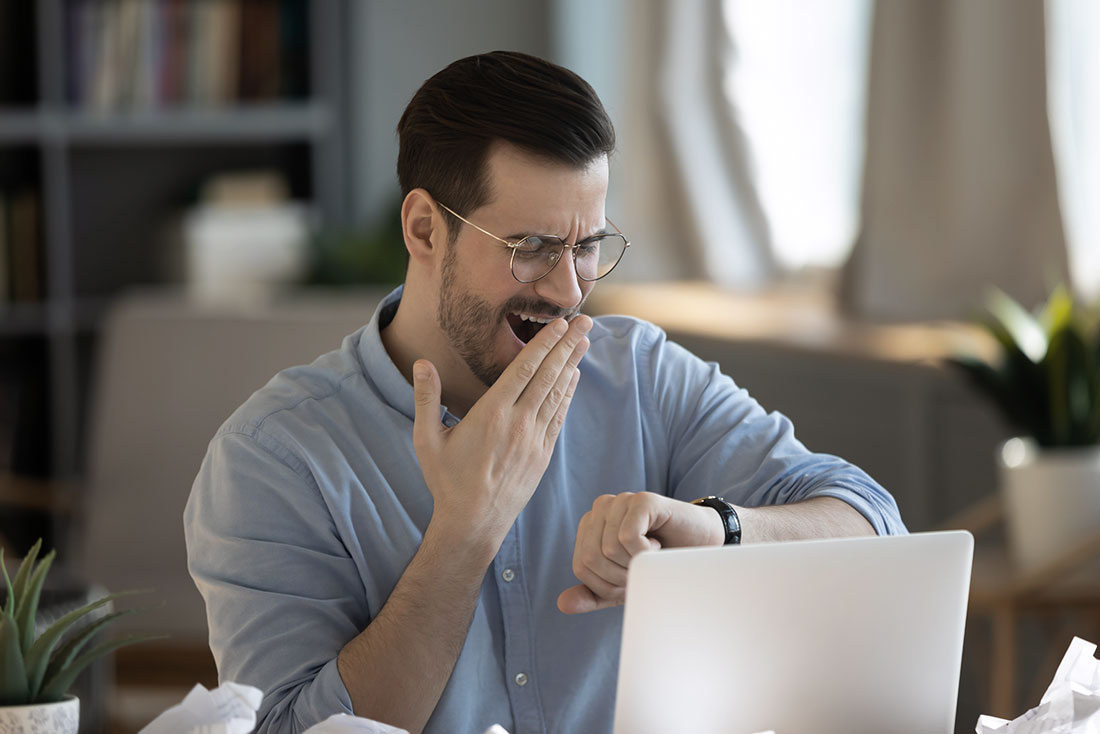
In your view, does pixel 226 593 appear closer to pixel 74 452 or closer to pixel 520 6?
pixel 74 452

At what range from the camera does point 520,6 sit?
4289mm

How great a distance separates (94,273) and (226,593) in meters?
2.97

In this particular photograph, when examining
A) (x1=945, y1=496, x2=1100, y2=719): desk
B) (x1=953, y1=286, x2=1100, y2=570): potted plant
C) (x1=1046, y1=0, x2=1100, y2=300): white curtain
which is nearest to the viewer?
(x1=945, y1=496, x2=1100, y2=719): desk

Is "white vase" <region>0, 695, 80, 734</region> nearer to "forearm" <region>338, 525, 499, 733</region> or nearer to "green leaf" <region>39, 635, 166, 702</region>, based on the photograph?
"green leaf" <region>39, 635, 166, 702</region>

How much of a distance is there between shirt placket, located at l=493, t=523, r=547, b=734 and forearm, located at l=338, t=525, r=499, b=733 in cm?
13

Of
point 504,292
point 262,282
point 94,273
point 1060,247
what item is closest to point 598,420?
point 504,292

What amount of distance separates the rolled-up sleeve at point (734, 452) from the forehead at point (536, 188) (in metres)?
0.29

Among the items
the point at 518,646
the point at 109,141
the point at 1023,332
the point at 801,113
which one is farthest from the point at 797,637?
the point at 109,141

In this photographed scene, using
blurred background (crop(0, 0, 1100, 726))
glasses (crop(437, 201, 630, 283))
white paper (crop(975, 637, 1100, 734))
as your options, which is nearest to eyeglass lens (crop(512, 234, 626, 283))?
glasses (crop(437, 201, 630, 283))

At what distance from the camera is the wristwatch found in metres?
1.25

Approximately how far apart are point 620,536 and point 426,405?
0.67 feet

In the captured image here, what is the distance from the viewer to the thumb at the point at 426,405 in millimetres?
1191

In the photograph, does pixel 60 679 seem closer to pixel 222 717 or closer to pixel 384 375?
pixel 222 717

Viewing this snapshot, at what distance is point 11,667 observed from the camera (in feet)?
3.36
